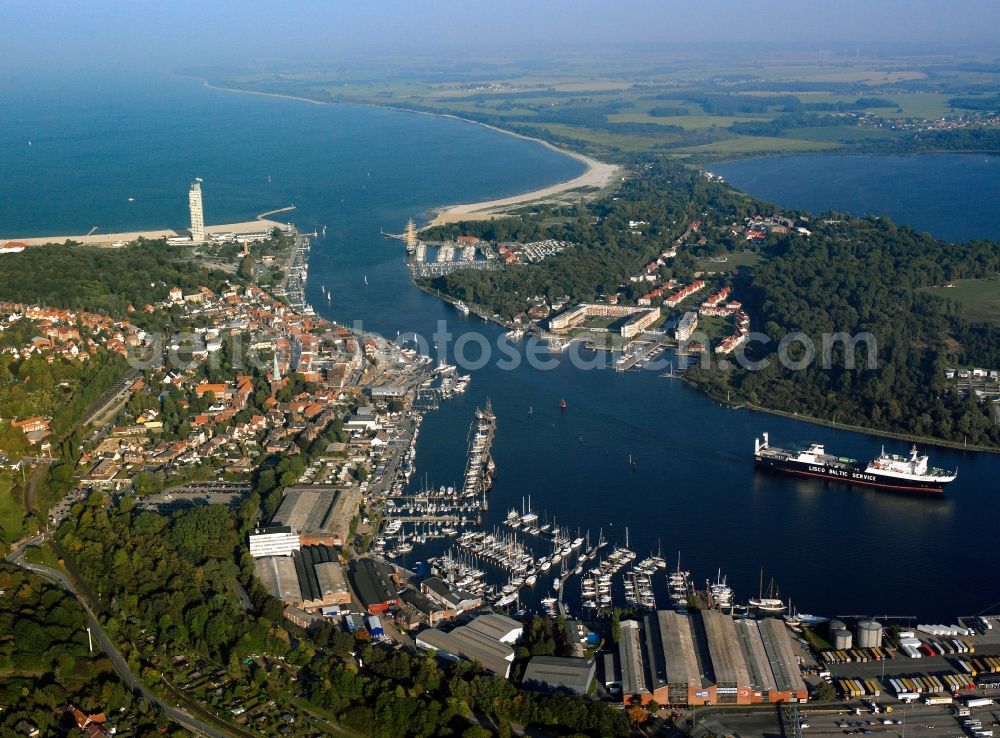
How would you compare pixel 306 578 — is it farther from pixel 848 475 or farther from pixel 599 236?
pixel 599 236

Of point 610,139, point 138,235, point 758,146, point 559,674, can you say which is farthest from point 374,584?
point 610,139

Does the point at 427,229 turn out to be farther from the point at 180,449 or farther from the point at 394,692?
the point at 394,692

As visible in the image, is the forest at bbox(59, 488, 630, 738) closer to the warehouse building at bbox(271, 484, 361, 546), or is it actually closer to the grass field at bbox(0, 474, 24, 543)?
the warehouse building at bbox(271, 484, 361, 546)

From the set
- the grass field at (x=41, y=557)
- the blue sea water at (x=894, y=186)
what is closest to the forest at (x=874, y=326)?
the blue sea water at (x=894, y=186)

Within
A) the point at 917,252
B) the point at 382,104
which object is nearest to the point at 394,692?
the point at 917,252

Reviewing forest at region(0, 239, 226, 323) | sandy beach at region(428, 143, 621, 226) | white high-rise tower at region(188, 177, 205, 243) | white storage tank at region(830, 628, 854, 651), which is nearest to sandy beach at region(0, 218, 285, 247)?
white high-rise tower at region(188, 177, 205, 243)

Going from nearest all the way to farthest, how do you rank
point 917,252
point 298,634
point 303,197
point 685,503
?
1. point 298,634
2. point 685,503
3. point 917,252
4. point 303,197
